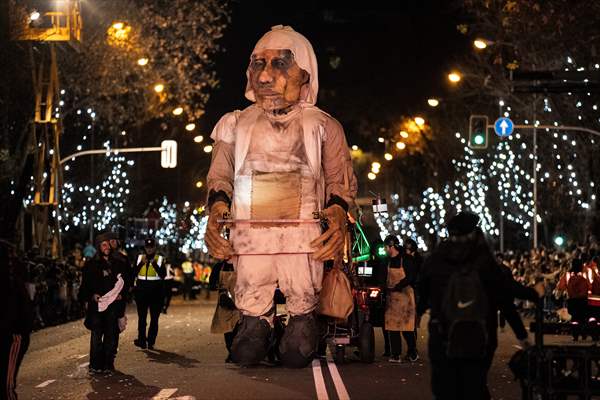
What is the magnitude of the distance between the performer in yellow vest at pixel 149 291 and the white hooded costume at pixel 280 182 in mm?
10191

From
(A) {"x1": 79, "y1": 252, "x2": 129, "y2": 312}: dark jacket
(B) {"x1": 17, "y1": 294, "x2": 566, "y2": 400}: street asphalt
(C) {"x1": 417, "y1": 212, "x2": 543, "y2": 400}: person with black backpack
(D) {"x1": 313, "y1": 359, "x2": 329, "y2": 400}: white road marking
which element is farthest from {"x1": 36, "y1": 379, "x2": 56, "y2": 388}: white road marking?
(C) {"x1": 417, "y1": 212, "x2": 543, "y2": 400}: person with black backpack

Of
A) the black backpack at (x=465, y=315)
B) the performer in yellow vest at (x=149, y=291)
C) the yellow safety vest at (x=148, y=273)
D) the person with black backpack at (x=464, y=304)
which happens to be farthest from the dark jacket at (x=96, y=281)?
the black backpack at (x=465, y=315)

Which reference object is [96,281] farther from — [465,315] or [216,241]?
[465,315]

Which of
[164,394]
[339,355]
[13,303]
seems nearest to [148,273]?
[339,355]

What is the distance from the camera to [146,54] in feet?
143

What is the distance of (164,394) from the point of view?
13930 millimetres

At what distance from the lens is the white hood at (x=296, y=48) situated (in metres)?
11.3

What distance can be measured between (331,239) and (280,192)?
61 cm

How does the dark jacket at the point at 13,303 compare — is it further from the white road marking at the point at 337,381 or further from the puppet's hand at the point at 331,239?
the white road marking at the point at 337,381

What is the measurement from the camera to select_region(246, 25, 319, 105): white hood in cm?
1129

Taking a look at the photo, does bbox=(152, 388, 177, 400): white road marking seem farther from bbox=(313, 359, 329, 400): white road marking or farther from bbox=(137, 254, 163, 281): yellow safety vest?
bbox=(137, 254, 163, 281): yellow safety vest

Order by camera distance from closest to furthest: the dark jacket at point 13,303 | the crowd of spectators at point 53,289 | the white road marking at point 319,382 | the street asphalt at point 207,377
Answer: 1. the dark jacket at point 13,303
2. the white road marking at point 319,382
3. the street asphalt at point 207,377
4. the crowd of spectators at point 53,289

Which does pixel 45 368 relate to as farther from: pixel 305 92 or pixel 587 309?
pixel 587 309

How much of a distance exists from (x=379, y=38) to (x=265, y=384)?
54162 mm
